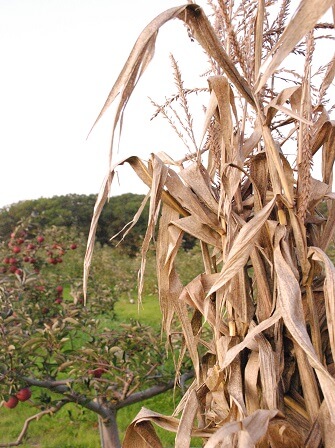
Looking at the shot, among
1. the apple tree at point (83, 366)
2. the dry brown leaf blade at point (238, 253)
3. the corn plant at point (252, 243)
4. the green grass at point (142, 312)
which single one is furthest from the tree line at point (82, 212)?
the dry brown leaf blade at point (238, 253)

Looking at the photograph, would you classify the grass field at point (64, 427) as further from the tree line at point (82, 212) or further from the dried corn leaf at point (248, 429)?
the tree line at point (82, 212)

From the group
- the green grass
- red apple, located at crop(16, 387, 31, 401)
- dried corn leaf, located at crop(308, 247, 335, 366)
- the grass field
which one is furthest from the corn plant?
the green grass

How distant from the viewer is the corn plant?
854mm

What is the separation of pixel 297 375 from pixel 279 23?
24.2 inches

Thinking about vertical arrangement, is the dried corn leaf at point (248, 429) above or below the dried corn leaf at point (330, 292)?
below

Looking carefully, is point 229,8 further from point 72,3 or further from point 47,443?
point 47,443

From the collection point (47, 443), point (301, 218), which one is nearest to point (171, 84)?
point (301, 218)

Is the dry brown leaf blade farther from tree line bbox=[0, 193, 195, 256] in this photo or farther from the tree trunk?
tree line bbox=[0, 193, 195, 256]

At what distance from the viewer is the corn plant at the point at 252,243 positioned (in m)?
0.85

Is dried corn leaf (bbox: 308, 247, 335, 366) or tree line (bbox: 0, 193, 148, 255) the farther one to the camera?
tree line (bbox: 0, 193, 148, 255)

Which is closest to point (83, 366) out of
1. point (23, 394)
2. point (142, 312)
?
point (23, 394)

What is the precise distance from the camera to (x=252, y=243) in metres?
0.86

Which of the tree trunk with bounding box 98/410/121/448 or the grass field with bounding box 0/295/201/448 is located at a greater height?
the tree trunk with bounding box 98/410/121/448

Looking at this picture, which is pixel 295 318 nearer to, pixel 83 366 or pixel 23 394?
pixel 83 366
